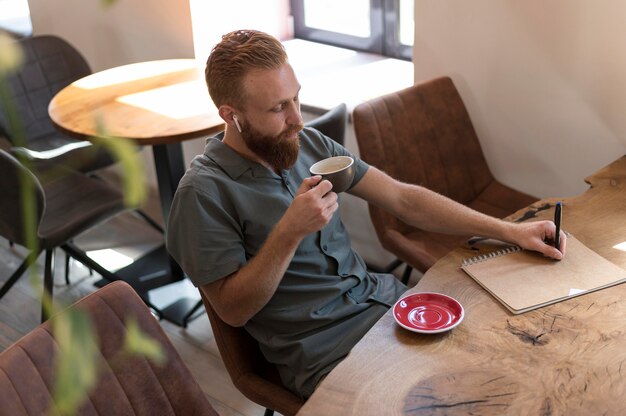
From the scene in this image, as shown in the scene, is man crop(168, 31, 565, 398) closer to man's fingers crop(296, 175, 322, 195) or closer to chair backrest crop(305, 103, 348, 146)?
man's fingers crop(296, 175, 322, 195)

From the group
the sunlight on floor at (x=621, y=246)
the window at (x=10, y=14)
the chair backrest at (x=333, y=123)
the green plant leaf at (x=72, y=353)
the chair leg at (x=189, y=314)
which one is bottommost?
the chair leg at (x=189, y=314)

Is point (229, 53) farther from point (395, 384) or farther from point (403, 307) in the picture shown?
point (395, 384)

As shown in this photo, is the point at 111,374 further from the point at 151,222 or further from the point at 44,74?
the point at 44,74

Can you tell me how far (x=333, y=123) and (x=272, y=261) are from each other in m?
0.80

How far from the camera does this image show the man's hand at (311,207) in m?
1.40

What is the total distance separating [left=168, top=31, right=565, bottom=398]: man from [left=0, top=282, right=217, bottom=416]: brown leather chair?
193mm

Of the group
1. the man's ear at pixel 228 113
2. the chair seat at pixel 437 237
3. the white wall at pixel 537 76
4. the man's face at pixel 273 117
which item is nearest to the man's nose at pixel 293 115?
the man's face at pixel 273 117

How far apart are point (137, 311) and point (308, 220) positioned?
1.18 feet

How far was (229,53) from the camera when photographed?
5.09ft

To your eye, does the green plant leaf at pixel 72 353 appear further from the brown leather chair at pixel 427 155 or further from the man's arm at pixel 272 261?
the brown leather chair at pixel 427 155

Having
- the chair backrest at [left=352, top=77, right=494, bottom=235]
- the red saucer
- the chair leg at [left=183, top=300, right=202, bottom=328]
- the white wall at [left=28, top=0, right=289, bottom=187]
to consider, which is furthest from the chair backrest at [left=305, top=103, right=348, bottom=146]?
the white wall at [left=28, top=0, right=289, bottom=187]

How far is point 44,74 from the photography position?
3113 mm

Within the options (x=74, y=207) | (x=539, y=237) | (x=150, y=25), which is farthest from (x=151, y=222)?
(x=539, y=237)

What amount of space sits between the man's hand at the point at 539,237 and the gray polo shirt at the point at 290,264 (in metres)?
0.35
